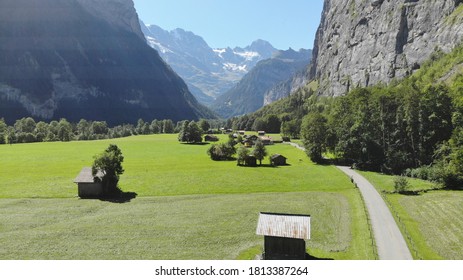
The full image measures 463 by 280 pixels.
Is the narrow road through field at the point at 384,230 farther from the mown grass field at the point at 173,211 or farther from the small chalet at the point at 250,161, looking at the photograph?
the small chalet at the point at 250,161

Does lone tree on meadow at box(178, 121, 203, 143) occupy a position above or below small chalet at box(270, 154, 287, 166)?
above

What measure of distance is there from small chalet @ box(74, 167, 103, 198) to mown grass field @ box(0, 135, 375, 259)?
225 cm

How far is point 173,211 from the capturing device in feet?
195

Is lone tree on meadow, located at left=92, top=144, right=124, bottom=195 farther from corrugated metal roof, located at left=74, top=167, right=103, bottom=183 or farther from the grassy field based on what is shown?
the grassy field

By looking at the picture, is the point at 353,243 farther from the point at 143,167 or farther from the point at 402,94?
the point at 402,94

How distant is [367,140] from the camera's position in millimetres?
105500

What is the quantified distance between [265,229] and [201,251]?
815 cm

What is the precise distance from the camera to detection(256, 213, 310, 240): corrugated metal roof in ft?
126

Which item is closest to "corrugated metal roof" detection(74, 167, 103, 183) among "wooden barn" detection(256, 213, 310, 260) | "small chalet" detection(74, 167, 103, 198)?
"small chalet" detection(74, 167, 103, 198)

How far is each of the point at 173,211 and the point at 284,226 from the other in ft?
84.0

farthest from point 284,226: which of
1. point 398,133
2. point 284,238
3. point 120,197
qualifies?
point 398,133

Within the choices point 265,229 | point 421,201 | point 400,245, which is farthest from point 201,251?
point 421,201

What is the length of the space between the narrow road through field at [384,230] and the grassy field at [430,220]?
999mm

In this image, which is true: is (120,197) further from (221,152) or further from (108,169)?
(221,152)
